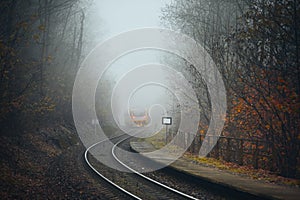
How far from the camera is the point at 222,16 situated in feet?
59.9

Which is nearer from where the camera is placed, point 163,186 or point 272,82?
point 163,186

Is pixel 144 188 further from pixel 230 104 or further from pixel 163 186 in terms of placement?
pixel 230 104

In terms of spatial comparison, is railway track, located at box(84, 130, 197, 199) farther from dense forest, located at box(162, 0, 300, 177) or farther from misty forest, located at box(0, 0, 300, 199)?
dense forest, located at box(162, 0, 300, 177)

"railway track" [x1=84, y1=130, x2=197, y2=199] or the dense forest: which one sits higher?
the dense forest

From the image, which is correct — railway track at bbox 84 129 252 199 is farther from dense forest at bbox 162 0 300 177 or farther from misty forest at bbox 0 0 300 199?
dense forest at bbox 162 0 300 177

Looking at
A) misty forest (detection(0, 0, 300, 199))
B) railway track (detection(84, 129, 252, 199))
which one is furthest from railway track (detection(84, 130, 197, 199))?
misty forest (detection(0, 0, 300, 199))

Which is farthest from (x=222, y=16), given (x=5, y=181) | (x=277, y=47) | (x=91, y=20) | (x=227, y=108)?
(x=91, y=20)

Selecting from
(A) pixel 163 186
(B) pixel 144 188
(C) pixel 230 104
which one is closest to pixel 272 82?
(C) pixel 230 104

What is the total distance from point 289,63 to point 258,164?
465 cm

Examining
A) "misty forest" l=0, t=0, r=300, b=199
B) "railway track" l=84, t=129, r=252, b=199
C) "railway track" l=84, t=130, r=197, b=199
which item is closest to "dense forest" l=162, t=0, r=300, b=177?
"misty forest" l=0, t=0, r=300, b=199

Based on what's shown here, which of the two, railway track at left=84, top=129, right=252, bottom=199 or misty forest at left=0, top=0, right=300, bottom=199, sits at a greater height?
misty forest at left=0, top=0, right=300, bottom=199

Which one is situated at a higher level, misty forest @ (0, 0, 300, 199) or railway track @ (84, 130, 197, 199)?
misty forest @ (0, 0, 300, 199)

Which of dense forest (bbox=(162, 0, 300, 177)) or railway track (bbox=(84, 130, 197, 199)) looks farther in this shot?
dense forest (bbox=(162, 0, 300, 177))

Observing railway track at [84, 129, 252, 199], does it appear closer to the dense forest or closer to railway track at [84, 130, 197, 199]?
railway track at [84, 130, 197, 199]
